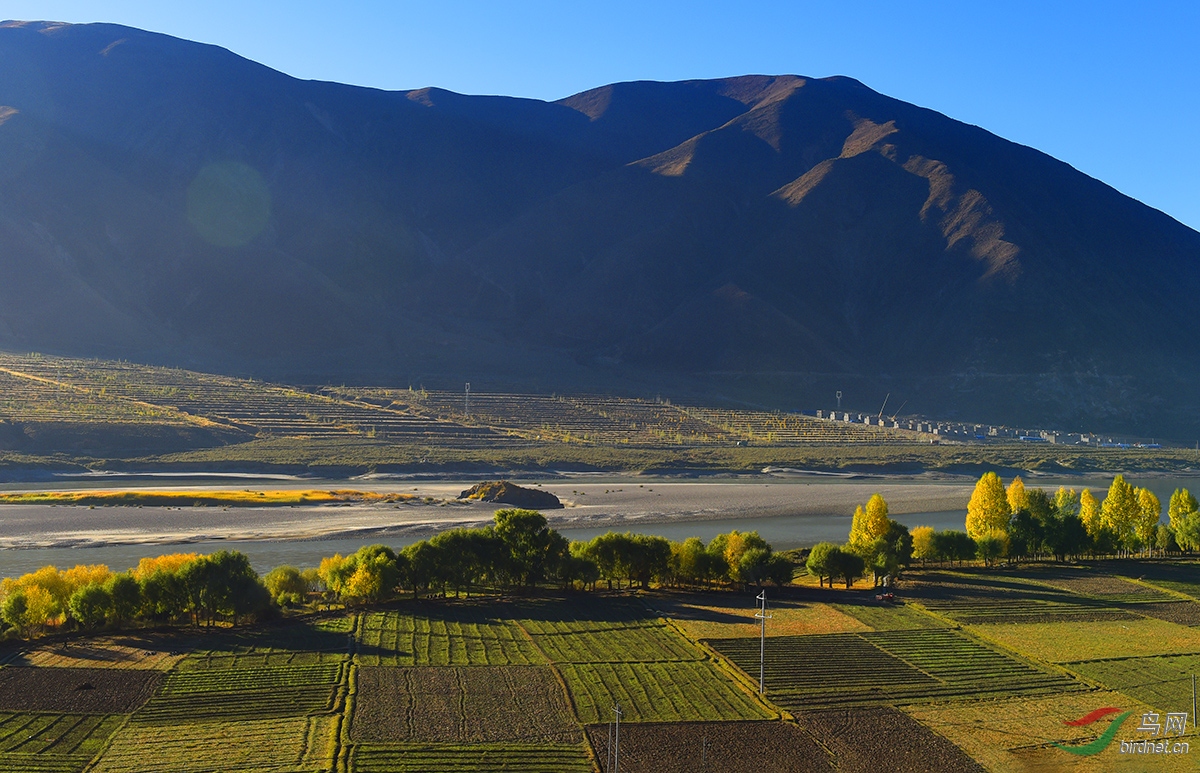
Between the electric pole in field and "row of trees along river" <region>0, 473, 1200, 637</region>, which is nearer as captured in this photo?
the electric pole in field

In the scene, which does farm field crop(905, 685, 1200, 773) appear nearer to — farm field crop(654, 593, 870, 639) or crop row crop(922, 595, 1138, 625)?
farm field crop(654, 593, 870, 639)

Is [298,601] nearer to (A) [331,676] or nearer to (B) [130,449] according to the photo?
(A) [331,676]

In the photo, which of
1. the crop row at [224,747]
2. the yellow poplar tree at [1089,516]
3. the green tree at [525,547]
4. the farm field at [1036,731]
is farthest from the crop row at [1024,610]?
the crop row at [224,747]

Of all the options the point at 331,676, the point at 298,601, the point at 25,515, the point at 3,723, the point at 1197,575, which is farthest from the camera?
the point at 25,515

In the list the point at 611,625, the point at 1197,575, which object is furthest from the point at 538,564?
the point at 1197,575

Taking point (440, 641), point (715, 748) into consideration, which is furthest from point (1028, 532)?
point (715, 748)

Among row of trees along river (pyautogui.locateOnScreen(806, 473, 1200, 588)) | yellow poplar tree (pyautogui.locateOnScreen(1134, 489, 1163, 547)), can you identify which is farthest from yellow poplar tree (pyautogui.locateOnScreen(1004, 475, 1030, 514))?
yellow poplar tree (pyautogui.locateOnScreen(1134, 489, 1163, 547))

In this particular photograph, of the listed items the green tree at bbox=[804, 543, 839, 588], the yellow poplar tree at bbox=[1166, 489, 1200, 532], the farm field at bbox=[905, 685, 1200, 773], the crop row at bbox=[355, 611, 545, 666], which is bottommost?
the crop row at bbox=[355, 611, 545, 666]
